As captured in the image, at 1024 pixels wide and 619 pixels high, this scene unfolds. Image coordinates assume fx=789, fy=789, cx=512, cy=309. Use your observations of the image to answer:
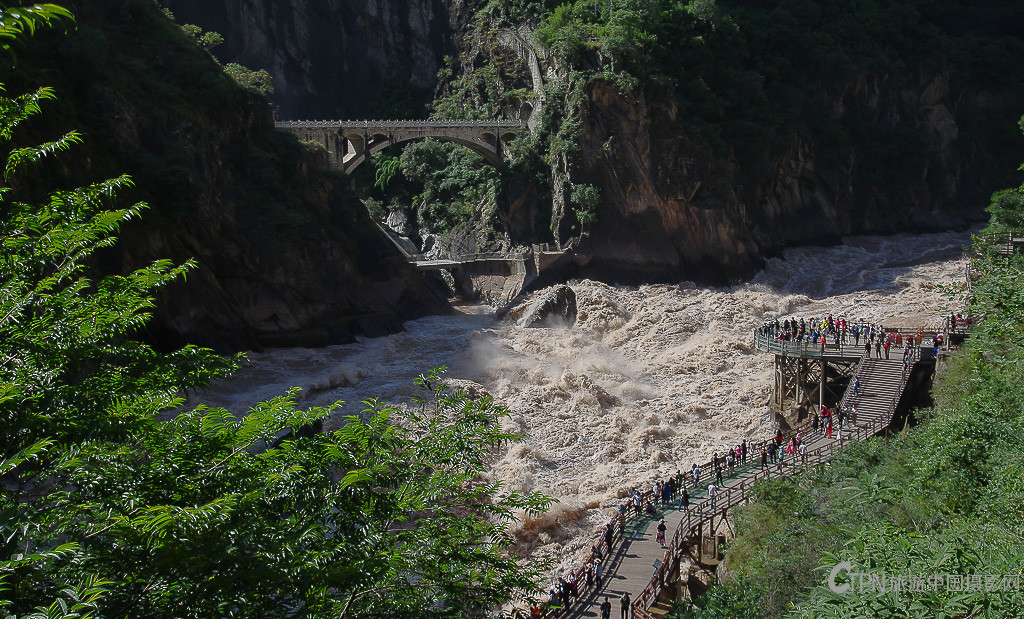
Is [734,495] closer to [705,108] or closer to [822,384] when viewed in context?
[822,384]

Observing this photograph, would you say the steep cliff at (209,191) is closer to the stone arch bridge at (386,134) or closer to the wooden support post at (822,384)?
the stone arch bridge at (386,134)

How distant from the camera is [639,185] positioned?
5109cm

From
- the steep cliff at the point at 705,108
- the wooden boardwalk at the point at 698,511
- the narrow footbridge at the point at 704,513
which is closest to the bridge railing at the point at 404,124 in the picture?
the steep cliff at the point at 705,108

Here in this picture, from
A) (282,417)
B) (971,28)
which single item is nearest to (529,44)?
(971,28)

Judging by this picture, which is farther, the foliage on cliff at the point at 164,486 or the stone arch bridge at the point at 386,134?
the stone arch bridge at the point at 386,134

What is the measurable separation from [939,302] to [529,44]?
34266mm

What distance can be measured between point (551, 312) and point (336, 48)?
48754 millimetres

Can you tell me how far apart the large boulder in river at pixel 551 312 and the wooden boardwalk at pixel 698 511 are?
2029 cm

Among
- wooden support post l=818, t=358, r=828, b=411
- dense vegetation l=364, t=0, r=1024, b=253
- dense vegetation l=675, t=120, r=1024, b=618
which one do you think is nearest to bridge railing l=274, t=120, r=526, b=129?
dense vegetation l=364, t=0, r=1024, b=253

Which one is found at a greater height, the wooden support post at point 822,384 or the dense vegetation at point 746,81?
the dense vegetation at point 746,81

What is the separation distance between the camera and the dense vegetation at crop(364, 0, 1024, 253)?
5194cm

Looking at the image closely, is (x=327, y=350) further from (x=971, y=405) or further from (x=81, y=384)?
(x=81, y=384)

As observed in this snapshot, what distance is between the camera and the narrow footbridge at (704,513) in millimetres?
17516

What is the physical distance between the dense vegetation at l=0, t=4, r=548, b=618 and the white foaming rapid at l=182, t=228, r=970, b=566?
42.9 ft
